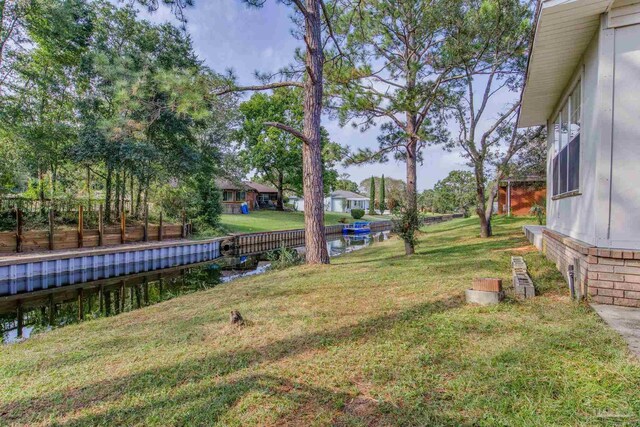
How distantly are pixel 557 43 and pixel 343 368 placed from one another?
16.2 feet

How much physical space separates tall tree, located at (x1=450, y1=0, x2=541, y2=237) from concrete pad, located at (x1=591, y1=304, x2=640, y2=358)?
8.18 meters

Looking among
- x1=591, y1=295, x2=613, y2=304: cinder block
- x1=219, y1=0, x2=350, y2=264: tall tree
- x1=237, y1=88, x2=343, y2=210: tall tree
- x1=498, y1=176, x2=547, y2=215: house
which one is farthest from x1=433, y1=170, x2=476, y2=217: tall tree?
x1=591, y1=295, x2=613, y2=304: cinder block

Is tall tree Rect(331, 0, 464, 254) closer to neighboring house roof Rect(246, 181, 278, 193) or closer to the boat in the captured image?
the boat

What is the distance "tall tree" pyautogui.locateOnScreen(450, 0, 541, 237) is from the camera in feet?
29.7

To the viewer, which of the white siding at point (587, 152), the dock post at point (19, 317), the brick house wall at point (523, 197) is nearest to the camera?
the white siding at point (587, 152)

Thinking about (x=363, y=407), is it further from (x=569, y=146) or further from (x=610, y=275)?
(x=569, y=146)

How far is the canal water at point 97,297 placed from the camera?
6.86 metres

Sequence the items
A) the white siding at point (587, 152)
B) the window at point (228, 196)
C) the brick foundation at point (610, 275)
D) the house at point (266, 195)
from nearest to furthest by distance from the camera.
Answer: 1. the brick foundation at point (610, 275)
2. the white siding at point (587, 152)
3. the window at point (228, 196)
4. the house at point (266, 195)

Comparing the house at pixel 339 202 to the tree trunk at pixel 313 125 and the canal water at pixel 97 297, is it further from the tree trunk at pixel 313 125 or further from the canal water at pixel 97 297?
the tree trunk at pixel 313 125

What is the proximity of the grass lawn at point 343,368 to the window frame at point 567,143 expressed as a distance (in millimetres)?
1648

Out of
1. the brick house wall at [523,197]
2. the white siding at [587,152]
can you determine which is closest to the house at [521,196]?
the brick house wall at [523,197]

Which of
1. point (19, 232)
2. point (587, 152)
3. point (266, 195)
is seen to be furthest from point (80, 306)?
point (266, 195)

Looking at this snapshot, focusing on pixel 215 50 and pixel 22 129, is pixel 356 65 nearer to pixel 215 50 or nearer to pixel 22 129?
pixel 215 50

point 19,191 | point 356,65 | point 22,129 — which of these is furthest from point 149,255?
point 356,65
